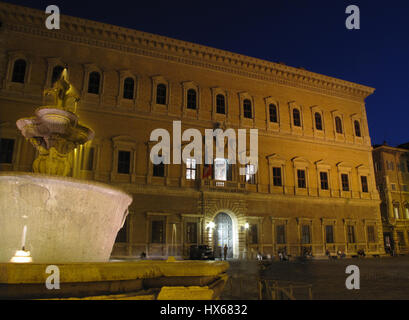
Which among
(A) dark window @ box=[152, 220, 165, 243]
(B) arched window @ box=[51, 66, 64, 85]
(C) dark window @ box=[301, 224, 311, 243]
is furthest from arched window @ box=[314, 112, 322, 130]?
(B) arched window @ box=[51, 66, 64, 85]

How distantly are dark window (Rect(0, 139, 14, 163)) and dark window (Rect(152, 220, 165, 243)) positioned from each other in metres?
9.02

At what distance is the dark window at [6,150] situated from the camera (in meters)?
18.1

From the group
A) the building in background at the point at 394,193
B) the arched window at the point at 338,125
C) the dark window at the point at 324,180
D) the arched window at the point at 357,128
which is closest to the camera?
the dark window at the point at 324,180

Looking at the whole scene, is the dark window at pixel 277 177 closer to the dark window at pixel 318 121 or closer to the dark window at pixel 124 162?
the dark window at pixel 318 121

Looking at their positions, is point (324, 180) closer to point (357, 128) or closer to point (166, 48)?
point (357, 128)

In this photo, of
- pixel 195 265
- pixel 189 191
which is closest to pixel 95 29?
pixel 189 191

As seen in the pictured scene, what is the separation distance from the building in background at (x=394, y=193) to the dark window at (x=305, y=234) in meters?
12.7

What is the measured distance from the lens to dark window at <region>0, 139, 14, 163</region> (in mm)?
18125

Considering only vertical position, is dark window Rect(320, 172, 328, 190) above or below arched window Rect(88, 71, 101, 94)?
below

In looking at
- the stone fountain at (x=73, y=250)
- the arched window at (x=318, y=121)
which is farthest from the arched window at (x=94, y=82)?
the arched window at (x=318, y=121)

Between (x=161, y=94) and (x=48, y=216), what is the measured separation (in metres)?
18.5

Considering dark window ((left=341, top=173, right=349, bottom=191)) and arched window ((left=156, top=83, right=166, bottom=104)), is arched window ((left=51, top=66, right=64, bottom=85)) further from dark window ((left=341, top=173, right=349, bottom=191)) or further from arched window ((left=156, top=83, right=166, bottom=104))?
dark window ((left=341, top=173, right=349, bottom=191))

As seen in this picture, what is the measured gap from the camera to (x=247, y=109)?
81.1ft

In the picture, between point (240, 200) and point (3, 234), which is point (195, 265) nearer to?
point (3, 234)
